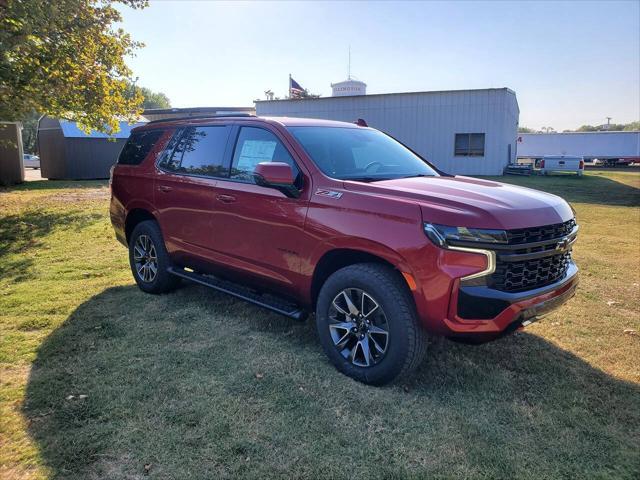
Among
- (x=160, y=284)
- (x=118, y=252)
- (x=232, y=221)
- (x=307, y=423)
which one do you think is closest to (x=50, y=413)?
(x=307, y=423)

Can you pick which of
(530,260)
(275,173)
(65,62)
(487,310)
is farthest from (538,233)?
(65,62)

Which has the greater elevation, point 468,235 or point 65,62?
point 65,62

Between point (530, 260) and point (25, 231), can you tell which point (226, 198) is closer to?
point (530, 260)

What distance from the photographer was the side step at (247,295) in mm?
3911

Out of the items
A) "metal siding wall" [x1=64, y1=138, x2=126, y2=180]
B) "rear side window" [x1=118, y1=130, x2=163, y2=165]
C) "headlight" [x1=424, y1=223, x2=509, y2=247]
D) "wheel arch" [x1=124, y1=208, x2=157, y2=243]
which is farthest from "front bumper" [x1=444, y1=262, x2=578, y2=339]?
"metal siding wall" [x1=64, y1=138, x2=126, y2=180]

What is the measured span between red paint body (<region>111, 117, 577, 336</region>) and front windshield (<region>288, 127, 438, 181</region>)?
0.14 meters

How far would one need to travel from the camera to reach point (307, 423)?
3.05 metres

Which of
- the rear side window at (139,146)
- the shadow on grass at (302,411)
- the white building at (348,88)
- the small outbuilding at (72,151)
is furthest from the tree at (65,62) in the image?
the white building at (348,88)

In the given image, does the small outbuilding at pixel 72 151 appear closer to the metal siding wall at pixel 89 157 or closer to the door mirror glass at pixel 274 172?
the metal siding wall at pixel 89 157

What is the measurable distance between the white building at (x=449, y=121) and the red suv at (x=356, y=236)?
22634 millimetres

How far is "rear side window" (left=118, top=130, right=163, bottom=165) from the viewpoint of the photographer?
5.47 meters

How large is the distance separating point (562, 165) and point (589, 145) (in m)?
21.0

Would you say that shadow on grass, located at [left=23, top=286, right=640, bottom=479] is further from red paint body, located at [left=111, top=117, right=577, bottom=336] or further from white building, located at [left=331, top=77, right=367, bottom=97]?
white building, located at [left=331, top=77, right=367, bottom=97]

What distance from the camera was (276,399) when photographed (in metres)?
3.32
